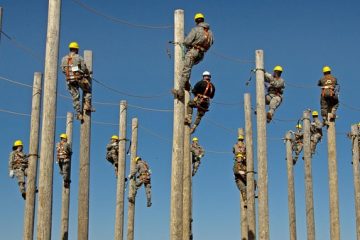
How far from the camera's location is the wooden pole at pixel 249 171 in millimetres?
13000

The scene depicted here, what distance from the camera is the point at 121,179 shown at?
1429cm

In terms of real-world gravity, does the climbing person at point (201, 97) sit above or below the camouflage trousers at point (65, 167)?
above

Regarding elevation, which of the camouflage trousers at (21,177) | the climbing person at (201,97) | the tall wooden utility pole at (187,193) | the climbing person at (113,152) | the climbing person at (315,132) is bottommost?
the tall wooden utility pole at (187,193)

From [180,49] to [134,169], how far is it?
7422 mm

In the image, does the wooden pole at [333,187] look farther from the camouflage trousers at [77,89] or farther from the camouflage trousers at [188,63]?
the camouflage trousers at [77,89]

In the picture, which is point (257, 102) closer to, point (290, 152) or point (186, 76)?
point (186, 76)

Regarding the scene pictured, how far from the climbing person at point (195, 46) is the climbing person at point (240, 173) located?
20.0 feet

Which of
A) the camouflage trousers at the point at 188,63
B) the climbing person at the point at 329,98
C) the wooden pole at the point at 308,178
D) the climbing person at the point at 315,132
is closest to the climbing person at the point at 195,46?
the camouflage trousers at the point at 188,63

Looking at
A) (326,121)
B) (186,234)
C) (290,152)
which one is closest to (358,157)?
(290,152)

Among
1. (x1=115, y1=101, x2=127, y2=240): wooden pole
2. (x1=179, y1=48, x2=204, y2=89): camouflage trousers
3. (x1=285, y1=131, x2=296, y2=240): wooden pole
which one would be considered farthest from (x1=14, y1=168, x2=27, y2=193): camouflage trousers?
(x1=179, y1=48, x2=204, y2=89): camouflage trousers

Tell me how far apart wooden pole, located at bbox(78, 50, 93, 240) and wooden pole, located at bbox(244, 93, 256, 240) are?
4234 millimetres

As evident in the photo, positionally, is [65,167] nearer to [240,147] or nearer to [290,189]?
[240,147]

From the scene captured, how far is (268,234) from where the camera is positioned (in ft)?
33.8

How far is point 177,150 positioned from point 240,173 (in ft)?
22.0
